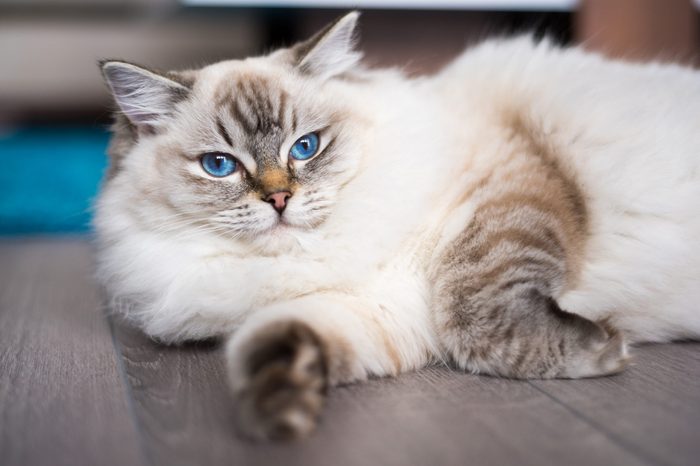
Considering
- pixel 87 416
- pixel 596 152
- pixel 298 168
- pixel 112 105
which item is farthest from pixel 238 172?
pixel 596 152

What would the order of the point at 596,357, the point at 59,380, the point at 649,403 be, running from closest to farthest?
the point at 649,403, the point at 596,357, the point at 59,380

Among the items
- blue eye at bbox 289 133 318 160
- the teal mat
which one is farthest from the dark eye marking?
the teal mat

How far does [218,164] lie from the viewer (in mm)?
1479

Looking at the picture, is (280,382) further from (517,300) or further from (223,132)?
(223,132)

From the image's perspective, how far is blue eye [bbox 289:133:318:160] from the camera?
1.47 meters

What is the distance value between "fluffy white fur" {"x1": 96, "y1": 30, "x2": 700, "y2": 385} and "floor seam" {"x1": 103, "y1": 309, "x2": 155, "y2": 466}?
0.08 metres

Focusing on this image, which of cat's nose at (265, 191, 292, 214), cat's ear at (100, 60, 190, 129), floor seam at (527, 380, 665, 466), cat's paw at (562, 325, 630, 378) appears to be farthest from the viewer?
cat's ear at (100, 60, 190, 129)

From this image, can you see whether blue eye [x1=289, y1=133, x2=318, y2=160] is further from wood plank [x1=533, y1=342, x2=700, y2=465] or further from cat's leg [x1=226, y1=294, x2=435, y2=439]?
wood plank [x1=533, y1=342, x2=700, y2=465]

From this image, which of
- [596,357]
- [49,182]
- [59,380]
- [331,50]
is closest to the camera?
[596,357]

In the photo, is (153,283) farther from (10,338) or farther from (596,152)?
(596,152)

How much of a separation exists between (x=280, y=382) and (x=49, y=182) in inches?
125

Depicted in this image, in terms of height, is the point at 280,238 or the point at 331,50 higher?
the point at 331,50

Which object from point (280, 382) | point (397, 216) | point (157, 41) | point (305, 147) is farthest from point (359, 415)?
point (157, 41)

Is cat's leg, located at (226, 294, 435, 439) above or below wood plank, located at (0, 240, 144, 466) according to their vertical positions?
above
